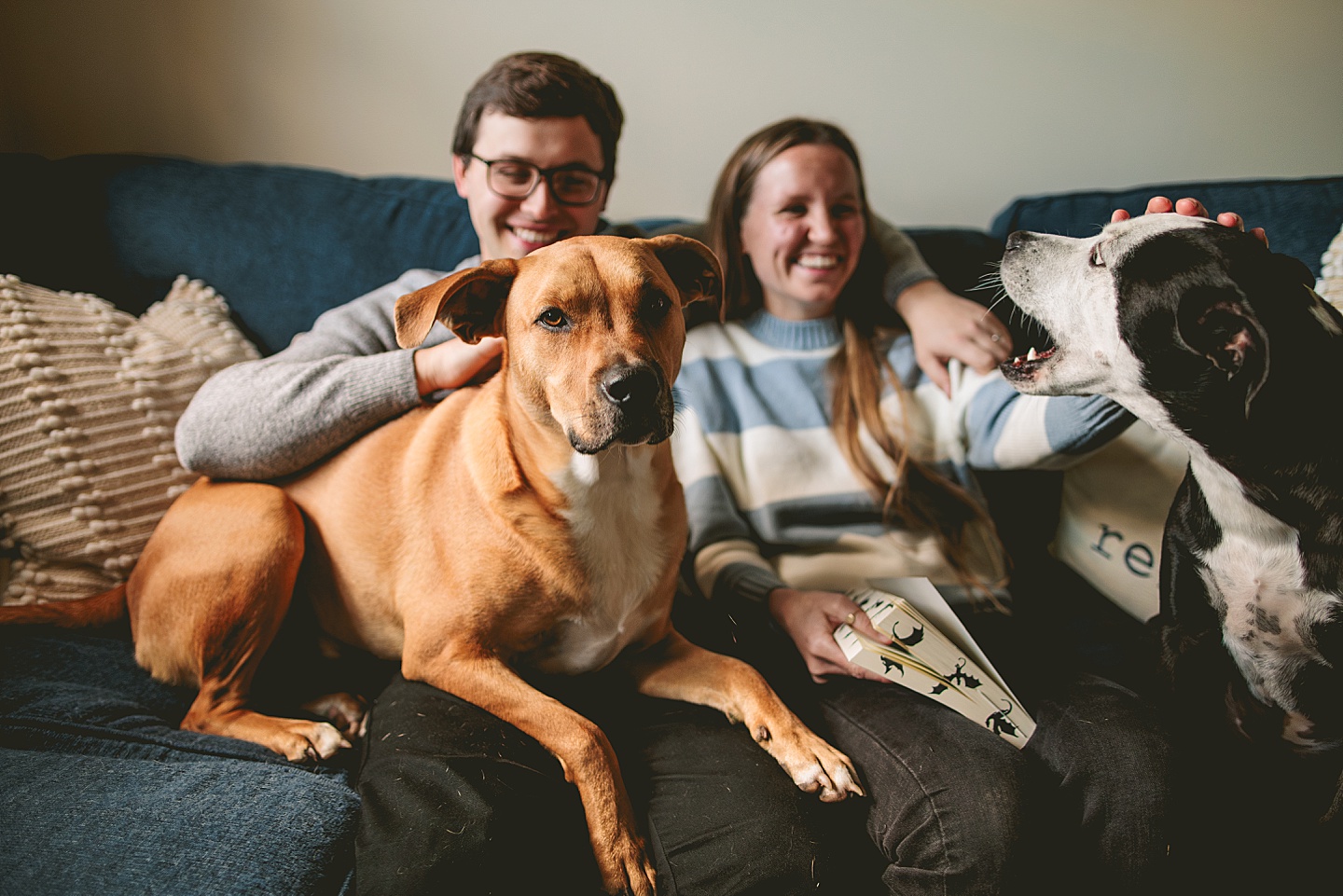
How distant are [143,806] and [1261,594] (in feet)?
6.24

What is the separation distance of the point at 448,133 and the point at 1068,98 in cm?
232

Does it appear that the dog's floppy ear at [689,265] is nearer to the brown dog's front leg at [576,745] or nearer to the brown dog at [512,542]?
the brown dog at [512,542]

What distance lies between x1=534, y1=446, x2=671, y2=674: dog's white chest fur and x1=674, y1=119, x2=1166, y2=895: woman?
32cm

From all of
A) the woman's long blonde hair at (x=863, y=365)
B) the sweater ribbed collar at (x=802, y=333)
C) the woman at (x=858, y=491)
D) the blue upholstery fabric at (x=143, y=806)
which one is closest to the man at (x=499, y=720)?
the blue upholstery fabric at (x=143, y=806)

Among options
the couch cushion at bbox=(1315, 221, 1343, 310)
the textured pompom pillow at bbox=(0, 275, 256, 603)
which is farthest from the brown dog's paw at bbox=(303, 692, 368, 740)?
the couch cushion at bbox=(1315, 221, 1343, 310)

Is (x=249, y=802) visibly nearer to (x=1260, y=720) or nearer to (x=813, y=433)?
(x=813, y=433)

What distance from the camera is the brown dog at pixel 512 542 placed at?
137cm

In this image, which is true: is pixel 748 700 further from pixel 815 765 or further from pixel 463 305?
pixel 463 305

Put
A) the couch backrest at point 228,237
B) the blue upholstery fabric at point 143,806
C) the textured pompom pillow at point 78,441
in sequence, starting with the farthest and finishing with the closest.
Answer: the couch backrest at point 228,237 → the textured pompom pillow at point 78,441 → the blue upholstery fabric at point 143,806

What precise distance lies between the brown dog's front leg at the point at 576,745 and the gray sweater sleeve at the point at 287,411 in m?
0.57

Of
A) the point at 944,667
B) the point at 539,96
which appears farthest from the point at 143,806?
the point at 539,96

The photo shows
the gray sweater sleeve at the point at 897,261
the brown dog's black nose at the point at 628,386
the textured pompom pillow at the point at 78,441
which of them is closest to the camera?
the brown dog's black nose at the point at 628,386

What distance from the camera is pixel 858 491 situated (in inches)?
77.4

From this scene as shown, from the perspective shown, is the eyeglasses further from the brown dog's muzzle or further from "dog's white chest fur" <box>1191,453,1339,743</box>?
"dog's white chest fur" <box>1191,453,1339,743</box>
